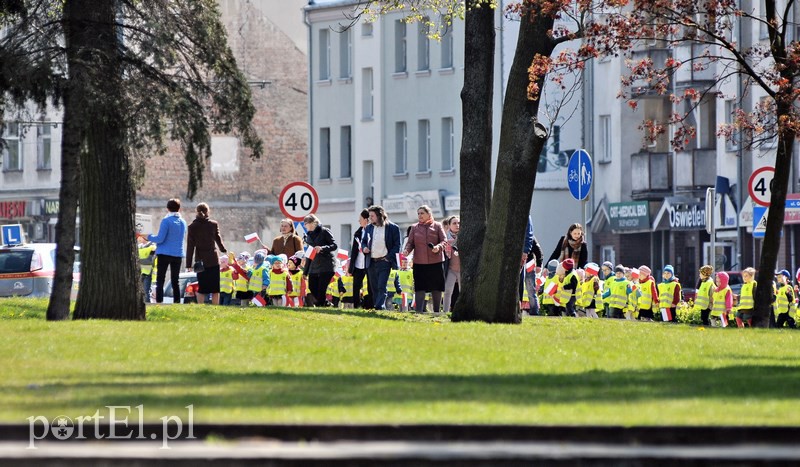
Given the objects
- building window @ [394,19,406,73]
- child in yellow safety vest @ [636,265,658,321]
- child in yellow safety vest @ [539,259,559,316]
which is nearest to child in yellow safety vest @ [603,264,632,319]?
child in yellow safety vest @ [636,265,658,321]

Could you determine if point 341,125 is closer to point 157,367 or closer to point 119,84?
point 119,84

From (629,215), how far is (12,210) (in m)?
31.6

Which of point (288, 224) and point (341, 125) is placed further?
point (341, 125)

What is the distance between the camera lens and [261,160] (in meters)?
81.9

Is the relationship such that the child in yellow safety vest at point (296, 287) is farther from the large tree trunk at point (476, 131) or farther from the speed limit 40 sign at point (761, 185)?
Answer: the large tree trunk at point (476, 131)

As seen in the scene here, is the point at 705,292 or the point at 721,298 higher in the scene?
the point at 705,292

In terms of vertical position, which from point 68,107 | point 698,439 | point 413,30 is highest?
point 413,30

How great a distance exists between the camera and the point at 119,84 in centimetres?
2423

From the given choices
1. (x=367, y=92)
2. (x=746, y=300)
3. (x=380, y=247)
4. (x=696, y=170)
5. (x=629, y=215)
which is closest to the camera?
(x=380, y=247)

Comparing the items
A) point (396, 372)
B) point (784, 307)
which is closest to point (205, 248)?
point (784, 307)

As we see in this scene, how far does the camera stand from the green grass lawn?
1326 cm

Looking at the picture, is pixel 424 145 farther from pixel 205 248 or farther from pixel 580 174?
pixel 205 248

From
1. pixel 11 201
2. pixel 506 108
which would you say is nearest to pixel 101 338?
pixel 506 108

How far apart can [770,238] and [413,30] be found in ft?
153
